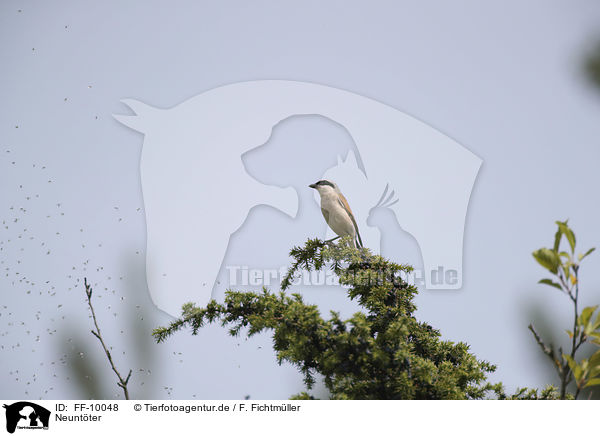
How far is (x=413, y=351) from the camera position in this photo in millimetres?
1157

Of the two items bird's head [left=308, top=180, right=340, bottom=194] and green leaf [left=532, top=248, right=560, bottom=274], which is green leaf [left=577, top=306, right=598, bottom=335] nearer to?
Answer: green leaf [left=532, top=248, right=560, bottom=274]

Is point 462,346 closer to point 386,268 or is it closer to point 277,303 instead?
point 386,268

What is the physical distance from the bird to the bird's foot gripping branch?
2.91 ft

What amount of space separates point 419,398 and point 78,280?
196 cm
